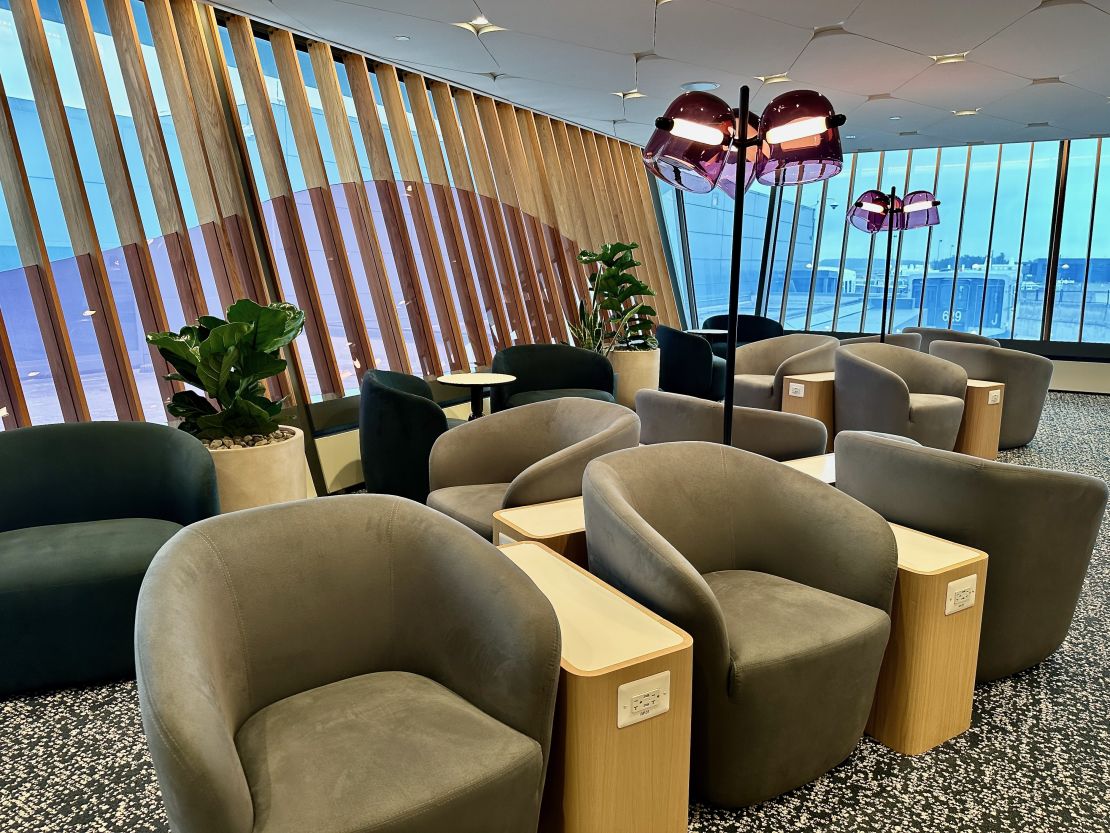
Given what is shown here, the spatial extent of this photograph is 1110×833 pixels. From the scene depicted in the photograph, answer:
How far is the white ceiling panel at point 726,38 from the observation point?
489 centimetres

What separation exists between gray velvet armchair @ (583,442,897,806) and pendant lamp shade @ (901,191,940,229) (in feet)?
20.7

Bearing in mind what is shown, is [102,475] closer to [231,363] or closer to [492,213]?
[231,363]

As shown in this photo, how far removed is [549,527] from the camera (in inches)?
106

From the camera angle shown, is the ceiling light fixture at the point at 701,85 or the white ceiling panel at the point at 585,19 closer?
the white ceiling panel at the point at 585,19

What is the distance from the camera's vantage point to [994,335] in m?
11.5

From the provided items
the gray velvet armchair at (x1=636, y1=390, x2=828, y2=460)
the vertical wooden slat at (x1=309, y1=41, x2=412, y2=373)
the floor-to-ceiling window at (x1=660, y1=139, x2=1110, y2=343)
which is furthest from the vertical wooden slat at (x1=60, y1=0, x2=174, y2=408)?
the floor-to-ceiling window at (x1=660, y1=139, x2=1110, y2=343)

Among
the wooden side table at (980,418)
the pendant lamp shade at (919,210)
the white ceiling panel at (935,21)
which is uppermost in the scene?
the white ceiling panel at (935,21)

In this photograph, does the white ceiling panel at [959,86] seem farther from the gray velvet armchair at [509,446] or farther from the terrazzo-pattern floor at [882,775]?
the terrazzo-pattern floor at [882,775]

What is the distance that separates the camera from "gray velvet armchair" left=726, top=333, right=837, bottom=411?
602 centimetres

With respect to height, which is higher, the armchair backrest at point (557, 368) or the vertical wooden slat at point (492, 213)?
the vertical wooden slat at point (492, 213)

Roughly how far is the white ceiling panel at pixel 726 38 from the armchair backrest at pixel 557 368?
244cm

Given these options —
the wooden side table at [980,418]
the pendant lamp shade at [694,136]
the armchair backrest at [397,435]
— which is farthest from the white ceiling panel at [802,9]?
the armchair backrest at [397,435]

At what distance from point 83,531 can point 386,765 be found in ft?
6.64

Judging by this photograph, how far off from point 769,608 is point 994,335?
11180mm
